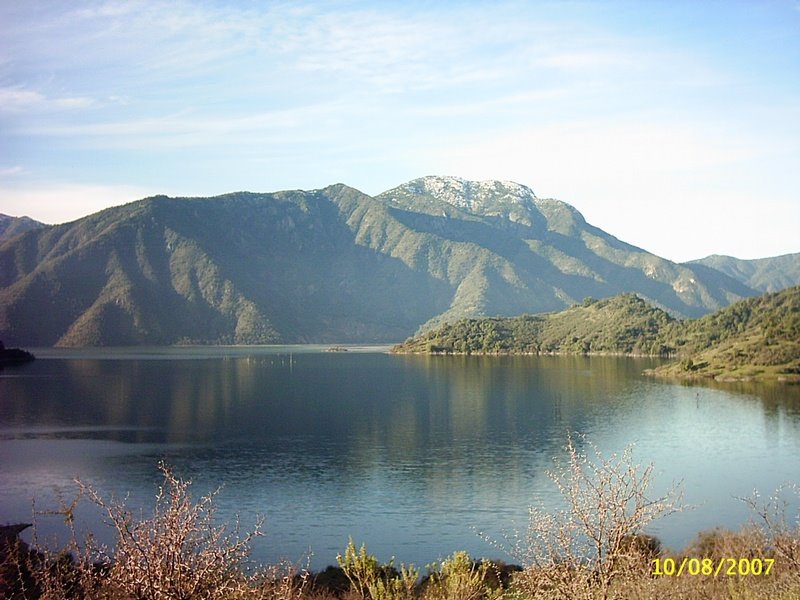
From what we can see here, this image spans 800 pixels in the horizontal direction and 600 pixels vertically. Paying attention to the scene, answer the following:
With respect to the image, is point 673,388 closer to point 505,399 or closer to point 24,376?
point 505,399

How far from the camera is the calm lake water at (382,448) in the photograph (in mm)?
49406

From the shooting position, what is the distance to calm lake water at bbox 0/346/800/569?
49.4 meters

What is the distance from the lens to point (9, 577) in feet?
104

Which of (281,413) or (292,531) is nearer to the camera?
(292,531)

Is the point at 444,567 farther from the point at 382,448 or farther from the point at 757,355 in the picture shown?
the point at 757,355

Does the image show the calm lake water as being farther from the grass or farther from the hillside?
the grass

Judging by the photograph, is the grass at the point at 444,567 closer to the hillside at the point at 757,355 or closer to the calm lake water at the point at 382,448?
the calm lake water at the point at 382,448

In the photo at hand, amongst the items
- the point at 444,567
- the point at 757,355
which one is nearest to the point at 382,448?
the point at 444,567

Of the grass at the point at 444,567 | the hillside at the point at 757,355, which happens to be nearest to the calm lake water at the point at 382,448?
the hillside at the point at 757,355

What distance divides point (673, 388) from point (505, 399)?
41.7m

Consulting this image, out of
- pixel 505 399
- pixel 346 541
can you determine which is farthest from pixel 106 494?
pixel 505 399

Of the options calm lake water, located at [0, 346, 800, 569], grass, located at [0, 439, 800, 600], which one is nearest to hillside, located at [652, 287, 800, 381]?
calm lake water, located at [0, 346, 800, 569]

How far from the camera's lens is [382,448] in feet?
255

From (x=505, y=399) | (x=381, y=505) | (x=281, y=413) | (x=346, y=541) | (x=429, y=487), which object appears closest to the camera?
(x=346, y=541)
